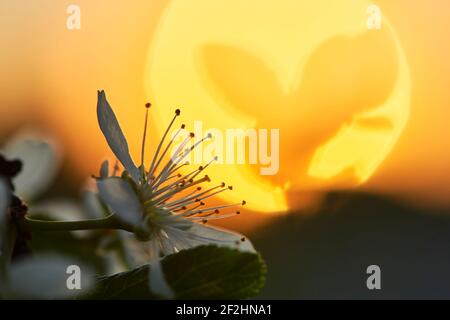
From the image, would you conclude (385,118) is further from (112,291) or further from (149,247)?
(112,291)

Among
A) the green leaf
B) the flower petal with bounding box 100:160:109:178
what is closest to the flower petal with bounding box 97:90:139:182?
the flower petal with bounding box 100:160:109:178

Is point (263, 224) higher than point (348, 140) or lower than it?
lower

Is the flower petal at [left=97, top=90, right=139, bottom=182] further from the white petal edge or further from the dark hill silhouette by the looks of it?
the dark hill silhouette

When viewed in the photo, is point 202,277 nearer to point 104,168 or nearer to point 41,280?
point 41,280

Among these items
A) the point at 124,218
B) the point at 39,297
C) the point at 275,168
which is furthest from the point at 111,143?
the point at 275,168

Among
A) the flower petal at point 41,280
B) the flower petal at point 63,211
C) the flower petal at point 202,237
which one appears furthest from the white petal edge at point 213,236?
the flower petal at point 41,280

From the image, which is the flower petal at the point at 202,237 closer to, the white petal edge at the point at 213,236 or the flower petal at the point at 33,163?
the white petal edge at the point at 213,236

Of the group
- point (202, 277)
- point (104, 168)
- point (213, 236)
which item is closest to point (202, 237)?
point (213, 236)
